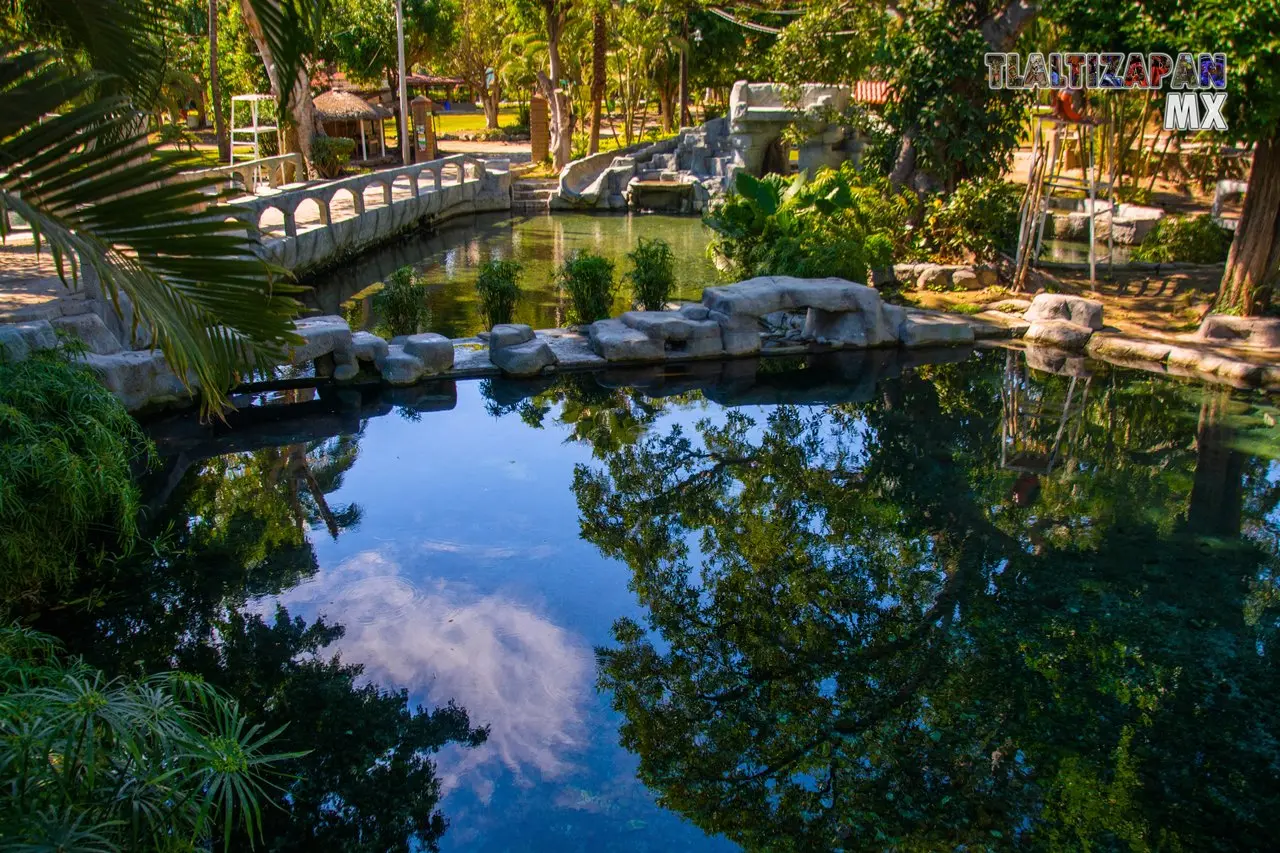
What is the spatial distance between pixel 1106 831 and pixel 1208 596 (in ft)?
7.86

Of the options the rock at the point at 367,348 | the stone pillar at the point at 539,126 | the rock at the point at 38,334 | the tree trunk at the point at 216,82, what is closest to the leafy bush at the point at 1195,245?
the rock at the point at 367,348

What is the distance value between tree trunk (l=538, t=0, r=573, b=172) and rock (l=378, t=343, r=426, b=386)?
1715 cm

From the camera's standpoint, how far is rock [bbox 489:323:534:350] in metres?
10.0

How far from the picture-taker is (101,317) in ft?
29.4

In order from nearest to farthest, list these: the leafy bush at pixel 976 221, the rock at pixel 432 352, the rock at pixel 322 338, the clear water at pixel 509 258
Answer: the rock at pixel 322 338 → the rock at pixel 432 352 → the clear water at pixel 509 258 → the leafy bush at pixel 976 221

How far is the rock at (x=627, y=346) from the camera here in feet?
33.4

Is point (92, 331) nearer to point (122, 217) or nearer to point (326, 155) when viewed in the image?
point (122, 217)

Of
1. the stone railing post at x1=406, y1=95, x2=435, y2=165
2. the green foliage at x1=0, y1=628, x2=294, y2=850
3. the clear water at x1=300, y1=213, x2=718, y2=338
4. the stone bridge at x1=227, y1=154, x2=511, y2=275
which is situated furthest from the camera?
the stone railing post at x1=406, y1=95, x2=435, y2=165

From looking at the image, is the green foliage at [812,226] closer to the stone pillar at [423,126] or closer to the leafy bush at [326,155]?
the leafy bush at [326,155]

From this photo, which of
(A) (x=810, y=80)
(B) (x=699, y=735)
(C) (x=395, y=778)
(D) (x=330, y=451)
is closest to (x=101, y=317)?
(D) (x=330, y=451)

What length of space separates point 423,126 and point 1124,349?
75.1 feet

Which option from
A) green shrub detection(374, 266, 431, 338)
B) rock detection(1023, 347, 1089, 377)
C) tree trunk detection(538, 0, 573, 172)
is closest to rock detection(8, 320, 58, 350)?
green shrub detection(374, 266, 431, 338)

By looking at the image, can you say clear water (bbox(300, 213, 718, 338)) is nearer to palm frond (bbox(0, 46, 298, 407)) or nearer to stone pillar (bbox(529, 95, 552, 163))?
stone pillar (bbox(529, 95, 552, 163))

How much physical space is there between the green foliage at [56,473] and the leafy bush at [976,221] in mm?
10299
